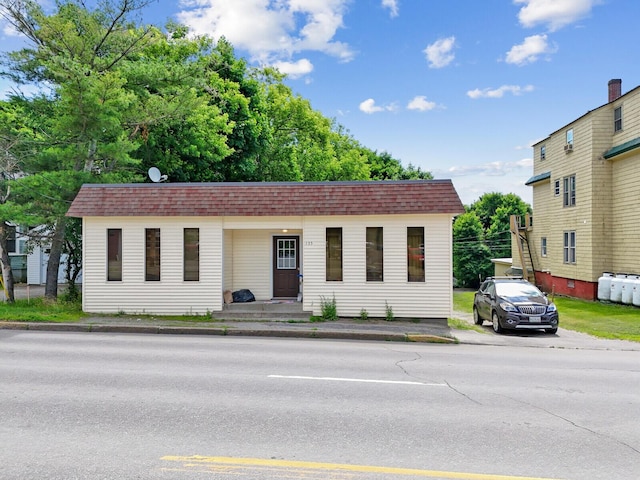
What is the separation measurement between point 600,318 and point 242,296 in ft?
43.2

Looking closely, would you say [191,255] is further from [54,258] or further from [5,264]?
[5,264]

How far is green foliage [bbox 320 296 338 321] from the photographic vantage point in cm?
1462

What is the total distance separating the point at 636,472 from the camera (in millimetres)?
4508

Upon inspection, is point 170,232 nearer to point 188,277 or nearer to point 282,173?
point 188,277

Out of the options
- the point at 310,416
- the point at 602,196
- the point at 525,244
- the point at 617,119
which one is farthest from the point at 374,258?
the point at 525,244

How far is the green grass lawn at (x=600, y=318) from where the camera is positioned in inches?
587

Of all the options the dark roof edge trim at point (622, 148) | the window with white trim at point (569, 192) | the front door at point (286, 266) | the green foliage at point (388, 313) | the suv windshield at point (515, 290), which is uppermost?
the dark roof edge trim at point (622, 148)

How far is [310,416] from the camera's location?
5.93 metres

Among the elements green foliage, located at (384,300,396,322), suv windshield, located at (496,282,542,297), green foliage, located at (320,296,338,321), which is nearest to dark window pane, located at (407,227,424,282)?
green foliage, located at (384,300,396,322)

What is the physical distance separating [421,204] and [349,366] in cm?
691

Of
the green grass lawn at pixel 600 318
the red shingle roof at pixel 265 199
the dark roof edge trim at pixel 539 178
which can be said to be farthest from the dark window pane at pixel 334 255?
the dark roof edge trim at pixel 539 178

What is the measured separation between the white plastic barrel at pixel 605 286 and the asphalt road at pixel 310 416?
1329 centimetres

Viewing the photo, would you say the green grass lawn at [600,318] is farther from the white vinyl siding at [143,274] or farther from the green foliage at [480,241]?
the green foliage at [480,241]

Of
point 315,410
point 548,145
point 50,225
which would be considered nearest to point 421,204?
point 315,410
